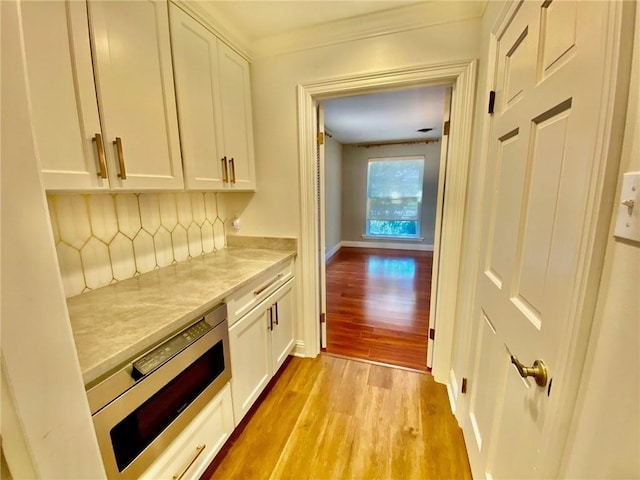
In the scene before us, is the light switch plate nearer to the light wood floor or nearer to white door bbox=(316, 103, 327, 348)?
the light wood floor

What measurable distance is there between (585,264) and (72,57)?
1584mm

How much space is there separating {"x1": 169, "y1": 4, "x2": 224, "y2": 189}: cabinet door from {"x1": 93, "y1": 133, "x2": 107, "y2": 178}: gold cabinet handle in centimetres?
41

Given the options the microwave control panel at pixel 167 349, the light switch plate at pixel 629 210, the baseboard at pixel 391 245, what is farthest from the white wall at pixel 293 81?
the baseboard at pixel 391 245

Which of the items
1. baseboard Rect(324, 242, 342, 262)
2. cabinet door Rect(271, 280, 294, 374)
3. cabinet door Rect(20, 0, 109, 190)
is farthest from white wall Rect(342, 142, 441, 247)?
cabinet door Rect(20, 0, 109, 190)

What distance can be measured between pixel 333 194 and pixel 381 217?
1284 millimetres

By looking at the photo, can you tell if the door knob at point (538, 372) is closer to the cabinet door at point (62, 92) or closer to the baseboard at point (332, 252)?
the cabinet door at point (62, 92)

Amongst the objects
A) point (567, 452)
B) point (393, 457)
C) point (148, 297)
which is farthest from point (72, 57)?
point (393, 457)

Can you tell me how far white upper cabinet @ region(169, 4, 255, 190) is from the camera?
1.34 m

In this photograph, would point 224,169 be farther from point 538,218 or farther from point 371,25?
point 538,218

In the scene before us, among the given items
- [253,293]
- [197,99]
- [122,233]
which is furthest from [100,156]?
[253,293]

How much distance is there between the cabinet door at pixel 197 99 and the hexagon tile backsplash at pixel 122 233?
329 millimetres

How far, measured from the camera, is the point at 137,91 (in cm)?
112

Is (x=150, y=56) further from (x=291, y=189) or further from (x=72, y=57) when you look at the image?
(x=291, y=189)

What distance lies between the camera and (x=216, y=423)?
126cm
